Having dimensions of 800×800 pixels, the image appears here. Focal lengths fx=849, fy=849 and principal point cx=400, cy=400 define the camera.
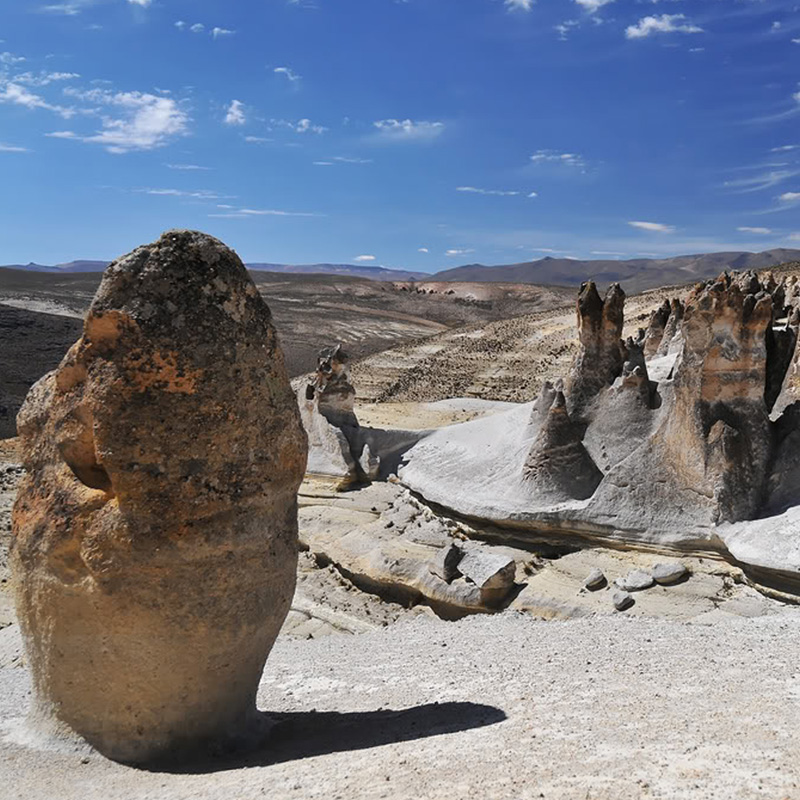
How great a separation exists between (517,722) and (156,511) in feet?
→ 6.86

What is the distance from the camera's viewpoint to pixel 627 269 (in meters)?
160

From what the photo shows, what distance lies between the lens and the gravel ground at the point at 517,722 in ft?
10.9

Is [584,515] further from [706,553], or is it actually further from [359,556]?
[359,556]

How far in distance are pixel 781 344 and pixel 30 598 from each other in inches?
287

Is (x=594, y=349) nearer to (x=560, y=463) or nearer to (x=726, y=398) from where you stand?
(x=560, y=463)

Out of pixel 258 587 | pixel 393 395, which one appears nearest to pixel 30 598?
pixel 258 587

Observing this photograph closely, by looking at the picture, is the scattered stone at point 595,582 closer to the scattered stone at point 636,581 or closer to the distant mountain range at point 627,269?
the scattered stone at point 636,581

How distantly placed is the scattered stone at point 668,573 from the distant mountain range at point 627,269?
112 meters

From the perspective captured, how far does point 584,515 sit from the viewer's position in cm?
855

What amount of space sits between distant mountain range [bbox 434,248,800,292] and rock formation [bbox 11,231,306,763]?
115720 mm

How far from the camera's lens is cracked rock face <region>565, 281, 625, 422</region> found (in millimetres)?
9492

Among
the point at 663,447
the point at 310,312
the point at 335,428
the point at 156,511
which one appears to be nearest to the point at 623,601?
the point at 663,447

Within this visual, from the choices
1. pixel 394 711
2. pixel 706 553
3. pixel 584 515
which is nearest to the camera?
pixel 394 711

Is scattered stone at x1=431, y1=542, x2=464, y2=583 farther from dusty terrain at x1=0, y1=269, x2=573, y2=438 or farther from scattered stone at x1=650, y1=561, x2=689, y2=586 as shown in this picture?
dusty terrain at x1=0, y1=269, x2=573, y2=438
